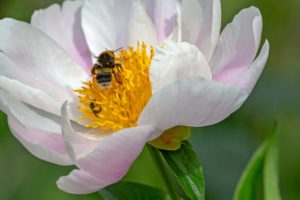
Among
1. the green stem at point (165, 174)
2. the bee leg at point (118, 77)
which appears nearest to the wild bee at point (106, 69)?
the bee leg at point (118, 77)

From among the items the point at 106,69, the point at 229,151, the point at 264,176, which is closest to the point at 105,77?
the point at 106,69

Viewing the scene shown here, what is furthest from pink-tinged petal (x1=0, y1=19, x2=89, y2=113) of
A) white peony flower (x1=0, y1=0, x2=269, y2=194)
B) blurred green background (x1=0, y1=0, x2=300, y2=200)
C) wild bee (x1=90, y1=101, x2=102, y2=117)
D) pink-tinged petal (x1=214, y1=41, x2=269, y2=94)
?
blurred green background (x1=0, y1=0, x2=300, y2=200)

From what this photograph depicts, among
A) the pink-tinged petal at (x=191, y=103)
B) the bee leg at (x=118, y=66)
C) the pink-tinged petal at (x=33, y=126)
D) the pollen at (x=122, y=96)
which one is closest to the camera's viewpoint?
the pink-tinged petal at (x=191, y=103)

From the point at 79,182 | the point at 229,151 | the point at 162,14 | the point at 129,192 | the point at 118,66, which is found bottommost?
the point at 229,151

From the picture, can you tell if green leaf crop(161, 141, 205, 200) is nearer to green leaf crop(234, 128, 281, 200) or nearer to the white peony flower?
the white peony flower

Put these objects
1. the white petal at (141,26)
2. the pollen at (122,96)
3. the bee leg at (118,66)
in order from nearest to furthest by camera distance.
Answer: the pollen at (122,96) → the bee leg at (118,66) → the white petal at (141,26)

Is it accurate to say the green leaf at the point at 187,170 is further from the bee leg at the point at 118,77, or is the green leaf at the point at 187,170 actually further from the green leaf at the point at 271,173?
the bee leg at the point at 118,77

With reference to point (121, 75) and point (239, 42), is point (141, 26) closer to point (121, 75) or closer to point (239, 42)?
point (121, 75)

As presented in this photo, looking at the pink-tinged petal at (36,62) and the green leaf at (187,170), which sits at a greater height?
the pink-tinged petal at (36,62)
